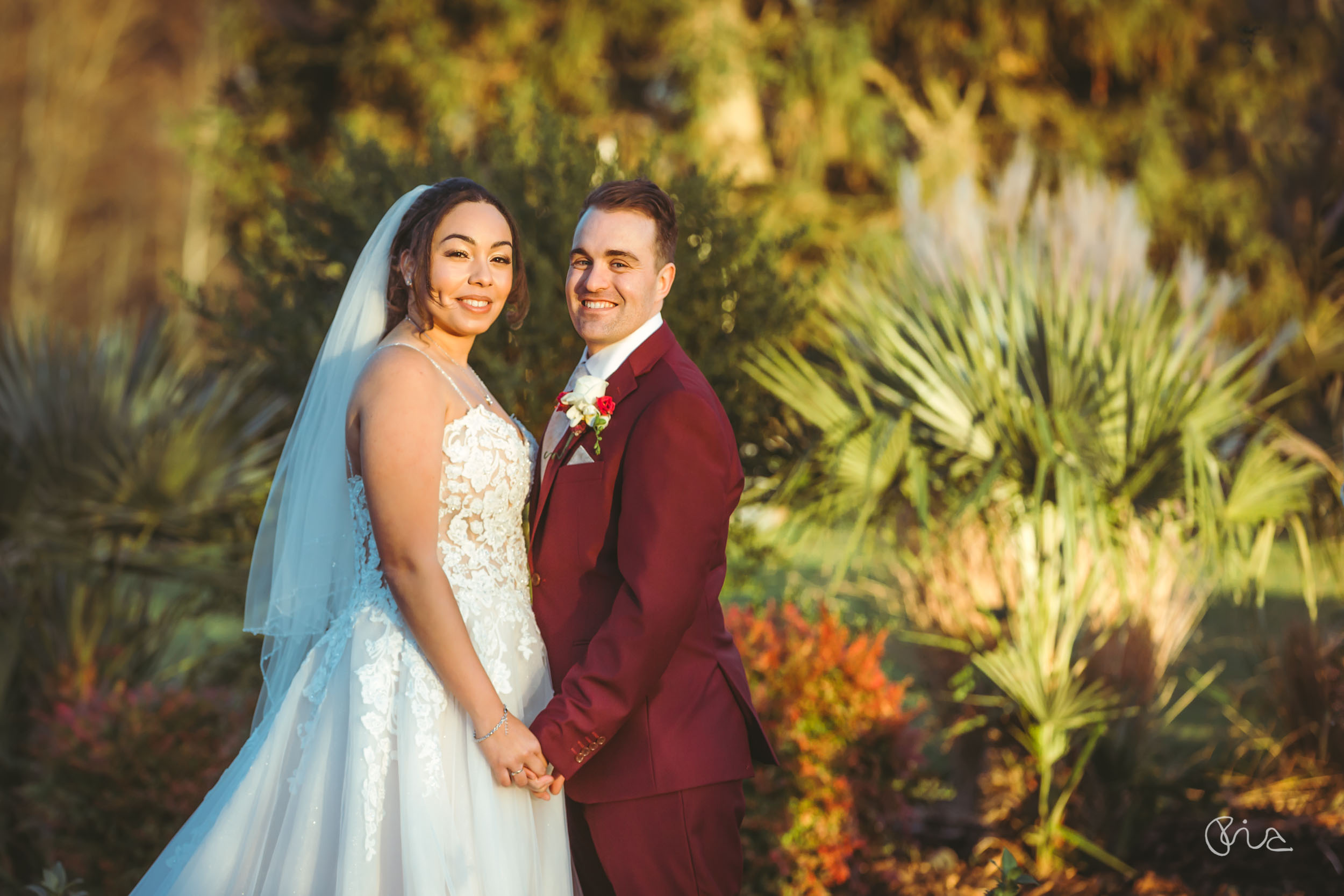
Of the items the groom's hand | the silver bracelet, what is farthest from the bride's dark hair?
the groom's hand

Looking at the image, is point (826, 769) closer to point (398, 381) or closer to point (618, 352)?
point (618, 352)

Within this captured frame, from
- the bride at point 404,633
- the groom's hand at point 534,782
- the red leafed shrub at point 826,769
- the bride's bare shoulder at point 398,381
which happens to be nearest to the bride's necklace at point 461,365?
the bride at point 404,633

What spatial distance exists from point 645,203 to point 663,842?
160 centimetres

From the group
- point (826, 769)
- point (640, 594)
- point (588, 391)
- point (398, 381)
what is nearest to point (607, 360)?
point (588, 391)

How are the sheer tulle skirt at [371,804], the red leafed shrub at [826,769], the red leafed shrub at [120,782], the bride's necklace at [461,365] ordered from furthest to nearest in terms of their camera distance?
the red leafed shrub at [120,782]
the red leafed shrub at [826,769]
the bride's necklace at [461,365]
the sheer tulle skirt at [371,804]

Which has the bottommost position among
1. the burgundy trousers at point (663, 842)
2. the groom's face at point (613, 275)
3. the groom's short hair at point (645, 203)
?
the burgundy trousers at point (663, 842)

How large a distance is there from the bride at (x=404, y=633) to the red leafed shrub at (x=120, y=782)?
8.16ft

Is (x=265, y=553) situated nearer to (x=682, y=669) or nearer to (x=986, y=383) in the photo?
(x=682, y=669)

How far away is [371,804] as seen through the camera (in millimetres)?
2482

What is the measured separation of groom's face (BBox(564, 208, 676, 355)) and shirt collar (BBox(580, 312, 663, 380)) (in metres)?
0.02

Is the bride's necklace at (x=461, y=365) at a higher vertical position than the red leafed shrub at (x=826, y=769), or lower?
higher

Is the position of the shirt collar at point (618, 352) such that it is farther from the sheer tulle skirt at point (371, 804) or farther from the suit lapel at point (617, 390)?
the sheer tulle skirt at point (371, 804)

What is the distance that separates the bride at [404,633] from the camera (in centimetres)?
251

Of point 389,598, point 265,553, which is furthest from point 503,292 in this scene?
point 265,553
